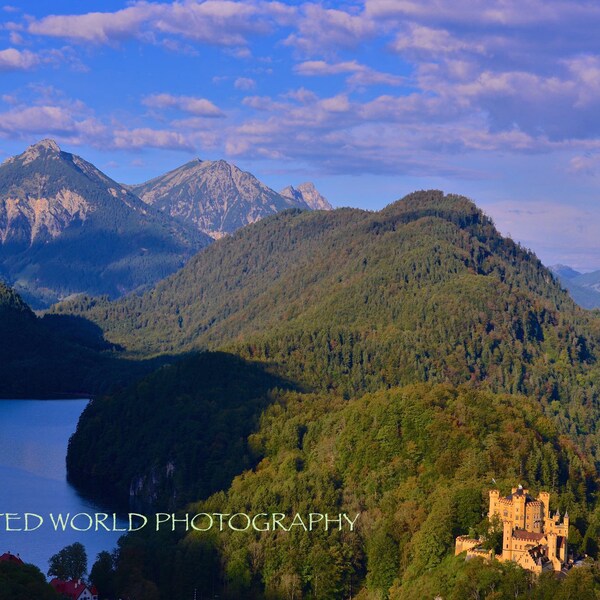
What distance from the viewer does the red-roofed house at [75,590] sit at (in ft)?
289

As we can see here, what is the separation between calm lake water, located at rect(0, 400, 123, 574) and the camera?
10938 centimetres

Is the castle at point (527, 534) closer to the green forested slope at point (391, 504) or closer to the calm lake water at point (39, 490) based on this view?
the green forested slope at point (391, 504)

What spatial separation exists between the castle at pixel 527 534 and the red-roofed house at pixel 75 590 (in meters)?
25.0

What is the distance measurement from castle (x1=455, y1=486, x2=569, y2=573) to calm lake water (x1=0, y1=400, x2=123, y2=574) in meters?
32.8

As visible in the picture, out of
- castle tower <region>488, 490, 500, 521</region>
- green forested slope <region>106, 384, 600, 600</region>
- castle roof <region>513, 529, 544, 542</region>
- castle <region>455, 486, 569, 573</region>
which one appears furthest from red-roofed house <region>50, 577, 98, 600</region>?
castle roof <region>513, 529, 544, 542</region>

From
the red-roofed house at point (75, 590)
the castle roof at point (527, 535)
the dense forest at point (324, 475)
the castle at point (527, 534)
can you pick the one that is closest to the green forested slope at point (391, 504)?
the dense forest at point (324, 475)

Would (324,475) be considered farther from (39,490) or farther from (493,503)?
(39,490)

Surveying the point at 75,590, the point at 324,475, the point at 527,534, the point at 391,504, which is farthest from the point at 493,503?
the point at 324,475

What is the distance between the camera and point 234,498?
112 metres

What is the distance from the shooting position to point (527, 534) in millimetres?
80125

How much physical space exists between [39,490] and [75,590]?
49071 mm

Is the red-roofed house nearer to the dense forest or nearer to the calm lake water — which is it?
the dense forest

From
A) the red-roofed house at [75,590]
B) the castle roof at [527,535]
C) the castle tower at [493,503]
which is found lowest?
the red-roofed house at [75,590]

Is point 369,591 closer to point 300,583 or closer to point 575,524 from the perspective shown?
point 300,583
